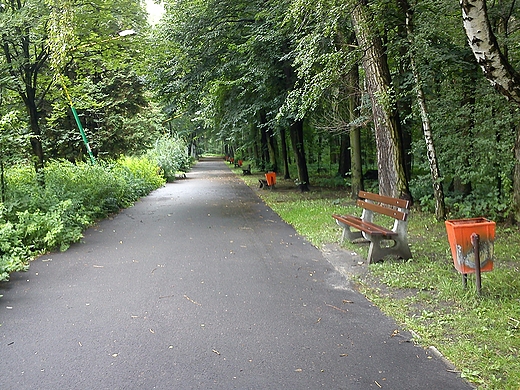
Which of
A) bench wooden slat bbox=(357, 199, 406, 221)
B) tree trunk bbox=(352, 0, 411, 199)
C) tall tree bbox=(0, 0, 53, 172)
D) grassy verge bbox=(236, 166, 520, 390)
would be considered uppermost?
tall tree bbox=(0, 0, 53, 172)

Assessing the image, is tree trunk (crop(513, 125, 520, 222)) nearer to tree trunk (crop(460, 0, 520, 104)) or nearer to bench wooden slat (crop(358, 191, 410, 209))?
Answer: bench wooden slat (crop(358, 191, 410, 209))

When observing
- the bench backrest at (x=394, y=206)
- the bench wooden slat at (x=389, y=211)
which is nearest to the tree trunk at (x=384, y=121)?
the bench backrest at (x=394, y=206)

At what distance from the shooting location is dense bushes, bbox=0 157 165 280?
6.97 meters

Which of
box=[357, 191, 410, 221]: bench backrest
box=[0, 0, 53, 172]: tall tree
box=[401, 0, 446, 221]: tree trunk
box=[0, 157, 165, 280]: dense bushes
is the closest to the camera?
box=[357, 191, 410, 221]: bench backrest

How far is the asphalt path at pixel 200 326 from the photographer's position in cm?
340

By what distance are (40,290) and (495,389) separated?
5198mm

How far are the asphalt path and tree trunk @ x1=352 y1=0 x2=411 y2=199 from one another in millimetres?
3202

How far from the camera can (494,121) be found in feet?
28.4

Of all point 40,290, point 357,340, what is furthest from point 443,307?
point 40,290

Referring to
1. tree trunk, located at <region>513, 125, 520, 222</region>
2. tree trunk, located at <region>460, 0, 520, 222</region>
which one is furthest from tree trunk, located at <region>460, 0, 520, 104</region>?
tree trunk, located at <region>513, 125, 520, 222</region>

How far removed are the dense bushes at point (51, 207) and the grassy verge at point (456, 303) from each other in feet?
15.8

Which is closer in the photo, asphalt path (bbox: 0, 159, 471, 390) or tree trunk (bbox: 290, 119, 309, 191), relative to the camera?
asphalt path (bbox: 0, 159, 471, 390)

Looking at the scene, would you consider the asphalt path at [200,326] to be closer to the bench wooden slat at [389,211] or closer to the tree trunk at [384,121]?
the bench wooden slat at [389,211]

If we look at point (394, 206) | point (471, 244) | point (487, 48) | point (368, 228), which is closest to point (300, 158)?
point (394, 206)
